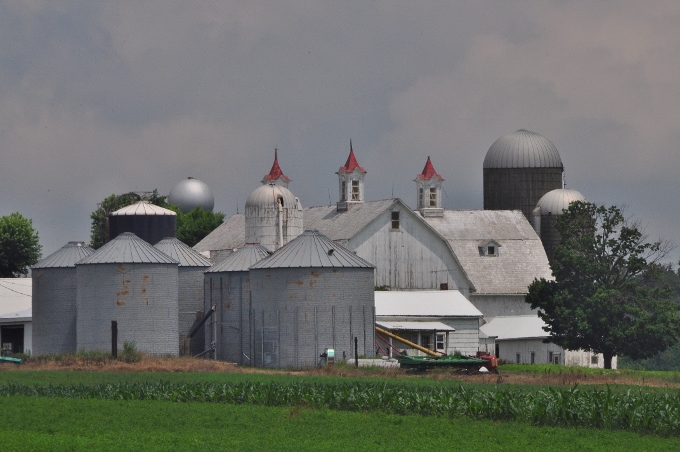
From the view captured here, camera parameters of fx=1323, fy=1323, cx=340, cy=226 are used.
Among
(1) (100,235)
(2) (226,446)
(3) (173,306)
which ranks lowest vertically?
(2) (226,446)

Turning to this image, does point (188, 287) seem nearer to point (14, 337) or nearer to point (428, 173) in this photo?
point (14, 337)

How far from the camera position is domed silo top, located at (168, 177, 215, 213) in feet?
420

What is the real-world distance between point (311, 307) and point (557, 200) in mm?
37875

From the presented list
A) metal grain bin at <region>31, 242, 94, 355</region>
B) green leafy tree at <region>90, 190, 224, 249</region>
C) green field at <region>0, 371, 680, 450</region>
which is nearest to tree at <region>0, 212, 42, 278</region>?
green leafy tree at <region>90, 190, 224, 249</region>

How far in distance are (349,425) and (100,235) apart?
79.6 m

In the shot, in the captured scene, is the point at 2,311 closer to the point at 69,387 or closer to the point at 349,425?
the point at 69,387

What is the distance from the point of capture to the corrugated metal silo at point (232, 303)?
66.5 metres

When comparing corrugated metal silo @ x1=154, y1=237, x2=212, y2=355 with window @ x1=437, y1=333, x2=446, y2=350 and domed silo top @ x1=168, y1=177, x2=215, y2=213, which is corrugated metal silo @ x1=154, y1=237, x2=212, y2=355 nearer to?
window @ x1=437, y1=333, x2=446, y2=350

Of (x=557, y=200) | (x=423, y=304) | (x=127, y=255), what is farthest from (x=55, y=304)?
(x=557, y=200)

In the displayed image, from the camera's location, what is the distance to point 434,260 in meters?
85.8

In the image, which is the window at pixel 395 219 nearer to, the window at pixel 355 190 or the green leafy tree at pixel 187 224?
the window at pixel 355 190

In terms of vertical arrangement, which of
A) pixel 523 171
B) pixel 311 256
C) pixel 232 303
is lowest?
pixel 232 303

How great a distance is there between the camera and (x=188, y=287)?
72500 millimetres

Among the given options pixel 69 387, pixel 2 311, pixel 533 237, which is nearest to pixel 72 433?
pixel 69 387
